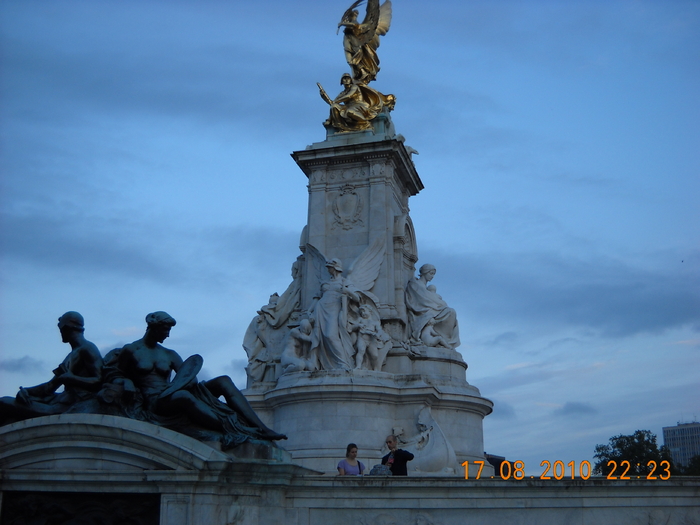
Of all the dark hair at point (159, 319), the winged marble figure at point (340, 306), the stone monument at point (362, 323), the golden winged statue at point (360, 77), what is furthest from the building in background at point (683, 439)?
the dark hair at point (159, 319)

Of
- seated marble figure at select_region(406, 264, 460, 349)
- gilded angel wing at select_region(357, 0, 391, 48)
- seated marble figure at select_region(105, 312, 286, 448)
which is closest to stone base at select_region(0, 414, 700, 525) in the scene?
seated marble figure at select_region(105, 312, 286, 448)

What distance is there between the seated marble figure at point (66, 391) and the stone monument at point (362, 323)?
9.14 metres

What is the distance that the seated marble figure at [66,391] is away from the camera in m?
11.3

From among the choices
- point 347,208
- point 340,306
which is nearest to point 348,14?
point 347,208

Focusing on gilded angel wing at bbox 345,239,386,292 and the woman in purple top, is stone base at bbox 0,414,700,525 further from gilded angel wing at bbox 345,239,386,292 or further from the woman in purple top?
gilded angel wing at bbox 345,239,386,292

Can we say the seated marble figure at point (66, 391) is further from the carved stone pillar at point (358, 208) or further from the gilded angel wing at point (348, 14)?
the gilded angel wing at point (348, 14)

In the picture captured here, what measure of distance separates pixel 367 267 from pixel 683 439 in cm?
8614

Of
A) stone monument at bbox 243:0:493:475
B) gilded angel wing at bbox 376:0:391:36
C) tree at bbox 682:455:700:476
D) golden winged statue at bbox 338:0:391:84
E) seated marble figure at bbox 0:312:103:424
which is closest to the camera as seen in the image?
seated marble figure at bbox 0:312:103:424

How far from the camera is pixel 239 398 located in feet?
37.7

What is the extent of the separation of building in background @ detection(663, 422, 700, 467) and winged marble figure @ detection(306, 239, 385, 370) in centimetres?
8040

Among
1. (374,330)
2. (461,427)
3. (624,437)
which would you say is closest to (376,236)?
(374,330)

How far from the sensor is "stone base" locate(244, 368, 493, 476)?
66.6ft

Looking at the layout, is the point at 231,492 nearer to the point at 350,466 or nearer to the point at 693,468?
the point at 350,466

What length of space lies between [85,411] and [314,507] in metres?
3.29
